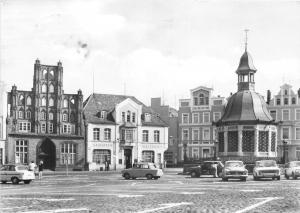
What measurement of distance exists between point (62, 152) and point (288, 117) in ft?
101

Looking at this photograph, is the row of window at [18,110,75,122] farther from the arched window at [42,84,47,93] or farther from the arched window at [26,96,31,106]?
the arched window at [42,84,47,93]

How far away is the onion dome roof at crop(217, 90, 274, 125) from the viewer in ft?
202

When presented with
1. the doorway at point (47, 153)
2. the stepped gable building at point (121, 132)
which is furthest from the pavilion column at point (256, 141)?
the doorway at point (47, 153)

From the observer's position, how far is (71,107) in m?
74.9

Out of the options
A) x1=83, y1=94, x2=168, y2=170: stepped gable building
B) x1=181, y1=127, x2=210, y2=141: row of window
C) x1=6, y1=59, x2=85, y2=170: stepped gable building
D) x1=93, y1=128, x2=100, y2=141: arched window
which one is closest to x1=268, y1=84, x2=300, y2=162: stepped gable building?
x1=181, y1=127, x2=210, y2=141: row of window

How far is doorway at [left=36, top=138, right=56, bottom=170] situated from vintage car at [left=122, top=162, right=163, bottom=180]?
29969 millimetres

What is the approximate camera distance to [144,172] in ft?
145

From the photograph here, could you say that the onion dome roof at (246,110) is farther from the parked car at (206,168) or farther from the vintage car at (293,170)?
the vintage car at (293,170)

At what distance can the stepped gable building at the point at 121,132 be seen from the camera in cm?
7694

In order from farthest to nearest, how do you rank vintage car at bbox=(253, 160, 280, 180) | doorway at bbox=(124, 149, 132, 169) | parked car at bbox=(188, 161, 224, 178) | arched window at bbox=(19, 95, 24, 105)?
1. doorway at bbox=(124, 149, 132, 169)
2. arched window at bbox=(19, 95, 24, 105)
3. parked car at bbox=(188, 161, 224, 178)
4. vintage car at bbox=(253, 160, 280, 180)

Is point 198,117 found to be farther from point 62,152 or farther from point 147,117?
point 62,152

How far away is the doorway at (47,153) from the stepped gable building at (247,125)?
21602mm

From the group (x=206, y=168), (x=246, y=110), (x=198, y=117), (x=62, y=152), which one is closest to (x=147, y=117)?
(x=198, y=117)

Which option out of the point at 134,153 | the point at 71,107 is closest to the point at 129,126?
the point at 134,153
